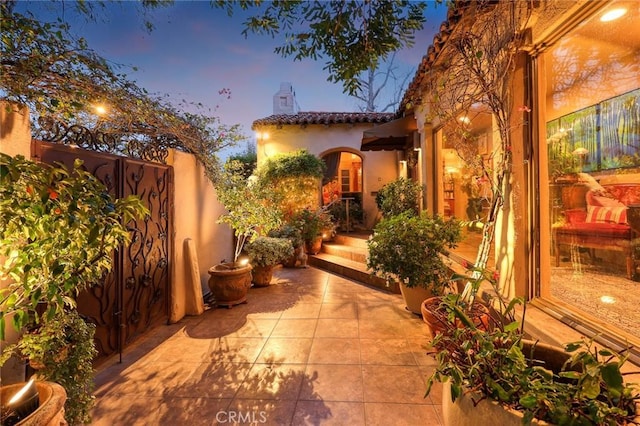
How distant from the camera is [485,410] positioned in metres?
1.08

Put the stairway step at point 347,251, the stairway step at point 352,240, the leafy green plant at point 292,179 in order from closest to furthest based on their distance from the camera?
the stairway step at point 347,251 < the stairway step at point 352,240 < the leafy green plant at point 292,179

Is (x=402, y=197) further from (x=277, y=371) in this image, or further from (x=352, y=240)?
(x=277, y=371)

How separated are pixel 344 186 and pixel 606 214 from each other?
7.14 metres

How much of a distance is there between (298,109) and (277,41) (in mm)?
9273

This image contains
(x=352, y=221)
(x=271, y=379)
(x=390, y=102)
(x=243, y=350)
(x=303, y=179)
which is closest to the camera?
(x=271, y=379)

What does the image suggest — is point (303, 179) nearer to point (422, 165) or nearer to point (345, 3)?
point (422, 165)

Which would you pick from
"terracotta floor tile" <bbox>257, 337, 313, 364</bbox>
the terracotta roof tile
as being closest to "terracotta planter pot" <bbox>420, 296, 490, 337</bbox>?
"terracotta floor tile" <bbox>257, 337, 313, 364</bbox>

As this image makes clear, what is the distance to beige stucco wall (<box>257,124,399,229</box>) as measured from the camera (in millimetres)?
8891

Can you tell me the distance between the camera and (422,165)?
5469 millimetres

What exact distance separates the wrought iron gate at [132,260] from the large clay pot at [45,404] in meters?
1.06

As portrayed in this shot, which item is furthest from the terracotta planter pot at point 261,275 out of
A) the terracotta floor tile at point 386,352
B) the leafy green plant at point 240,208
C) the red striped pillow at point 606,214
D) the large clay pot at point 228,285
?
the red striped pillow at point 606,214

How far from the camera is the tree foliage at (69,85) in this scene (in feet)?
6.10

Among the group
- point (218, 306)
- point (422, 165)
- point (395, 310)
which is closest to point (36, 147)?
point (218, 306)

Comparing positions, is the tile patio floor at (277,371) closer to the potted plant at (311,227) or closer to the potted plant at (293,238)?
the potted plant at (293,238)
